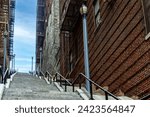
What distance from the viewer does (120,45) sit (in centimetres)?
1202

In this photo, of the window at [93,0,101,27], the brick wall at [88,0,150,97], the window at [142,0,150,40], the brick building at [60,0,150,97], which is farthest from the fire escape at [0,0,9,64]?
the window at [142,0,150,40]

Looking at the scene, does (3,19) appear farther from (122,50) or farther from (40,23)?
(40,23)

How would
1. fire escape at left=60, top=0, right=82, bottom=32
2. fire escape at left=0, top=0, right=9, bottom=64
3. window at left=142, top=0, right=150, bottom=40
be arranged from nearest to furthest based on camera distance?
window at left=142, top=0, right=150, bottom=40 < fire escape at left=60, top=0, right=82, bottom=32 < fire escape at left=0, top=0, right=9, bottom=64

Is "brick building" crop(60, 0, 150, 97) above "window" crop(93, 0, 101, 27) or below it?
below

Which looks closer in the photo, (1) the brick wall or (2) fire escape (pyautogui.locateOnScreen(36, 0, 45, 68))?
(1) the brick wall

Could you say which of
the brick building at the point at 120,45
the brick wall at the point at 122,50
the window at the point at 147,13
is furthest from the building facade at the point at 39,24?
the window at the point at 147,13

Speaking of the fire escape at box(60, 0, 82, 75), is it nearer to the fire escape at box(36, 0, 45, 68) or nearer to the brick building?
the brick building

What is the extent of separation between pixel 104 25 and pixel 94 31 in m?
1.82

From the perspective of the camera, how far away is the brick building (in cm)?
1012

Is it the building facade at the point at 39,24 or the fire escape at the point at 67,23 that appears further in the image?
the building facade at the point at 39,24

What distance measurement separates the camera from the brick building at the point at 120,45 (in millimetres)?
10117

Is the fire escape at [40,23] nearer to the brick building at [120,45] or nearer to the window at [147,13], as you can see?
the brick building at [120,45]

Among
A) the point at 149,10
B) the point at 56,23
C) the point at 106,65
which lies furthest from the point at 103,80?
the point at 56,23

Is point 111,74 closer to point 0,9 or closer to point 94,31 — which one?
point 94,31
